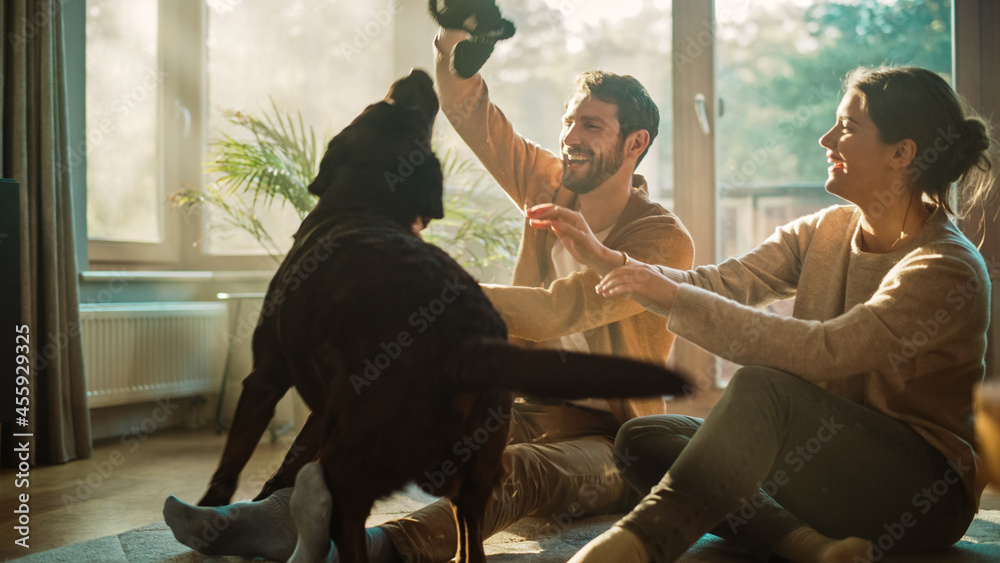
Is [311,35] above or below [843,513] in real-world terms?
above

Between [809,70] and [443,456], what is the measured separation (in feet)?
8.78

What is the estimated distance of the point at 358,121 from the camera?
133cm

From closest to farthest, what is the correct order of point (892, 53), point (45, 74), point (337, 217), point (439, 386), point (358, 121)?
point (439, 386) < point (337, 217) < point (358, 121) < point (45, 74) < point (892, 53)

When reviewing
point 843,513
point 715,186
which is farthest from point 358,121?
point 715,186

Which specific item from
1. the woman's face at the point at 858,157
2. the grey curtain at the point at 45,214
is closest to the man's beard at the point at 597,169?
the woman's face at the point at 858,157

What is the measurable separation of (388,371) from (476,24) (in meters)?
0.88

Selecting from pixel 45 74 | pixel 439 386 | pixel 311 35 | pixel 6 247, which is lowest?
pixel 439 386

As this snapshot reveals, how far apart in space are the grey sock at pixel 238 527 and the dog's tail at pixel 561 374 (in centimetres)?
63

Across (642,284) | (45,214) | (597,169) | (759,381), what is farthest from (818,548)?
(45,214)

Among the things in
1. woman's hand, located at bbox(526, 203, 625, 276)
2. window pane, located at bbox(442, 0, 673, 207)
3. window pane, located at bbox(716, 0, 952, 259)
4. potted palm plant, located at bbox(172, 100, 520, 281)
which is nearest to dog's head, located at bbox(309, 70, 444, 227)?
woman's hand, located at bbox(526, 203, 625, 276)

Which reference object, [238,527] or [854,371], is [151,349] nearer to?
[238,527]

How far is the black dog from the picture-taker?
2.94 ft

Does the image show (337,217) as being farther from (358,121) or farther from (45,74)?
(45,74)

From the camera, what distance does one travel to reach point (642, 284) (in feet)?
4.15
